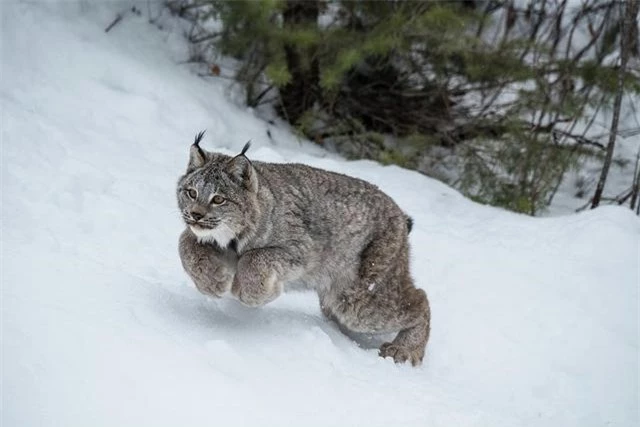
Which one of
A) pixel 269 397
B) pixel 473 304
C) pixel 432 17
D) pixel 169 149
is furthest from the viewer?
pixel 432 17

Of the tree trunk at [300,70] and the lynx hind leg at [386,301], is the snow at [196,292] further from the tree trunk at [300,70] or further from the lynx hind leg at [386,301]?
the tree trunk at [300,70]

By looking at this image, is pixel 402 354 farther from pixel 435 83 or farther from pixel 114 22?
pixel 114 22

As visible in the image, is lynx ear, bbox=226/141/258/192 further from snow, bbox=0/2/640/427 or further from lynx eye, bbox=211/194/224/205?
snow, bbox=0/2/640/427

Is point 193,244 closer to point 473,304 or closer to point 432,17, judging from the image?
point 473,304

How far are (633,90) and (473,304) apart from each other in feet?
12.7

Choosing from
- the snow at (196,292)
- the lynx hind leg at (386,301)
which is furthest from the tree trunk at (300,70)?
the lynx hind leg at (386,301)

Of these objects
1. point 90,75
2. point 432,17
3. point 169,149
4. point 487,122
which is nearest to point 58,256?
point 169,149

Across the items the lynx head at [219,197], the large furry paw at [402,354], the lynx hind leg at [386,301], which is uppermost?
the lynx head at [219,197]

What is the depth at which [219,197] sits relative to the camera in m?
4.57

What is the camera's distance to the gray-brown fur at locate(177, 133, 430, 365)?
4.63 metres

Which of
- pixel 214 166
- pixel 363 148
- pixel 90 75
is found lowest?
pixel 363 148

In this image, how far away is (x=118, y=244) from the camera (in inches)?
219

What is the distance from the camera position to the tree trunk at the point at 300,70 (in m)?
8.87

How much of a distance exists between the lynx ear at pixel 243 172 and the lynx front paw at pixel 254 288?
0.54 metres
